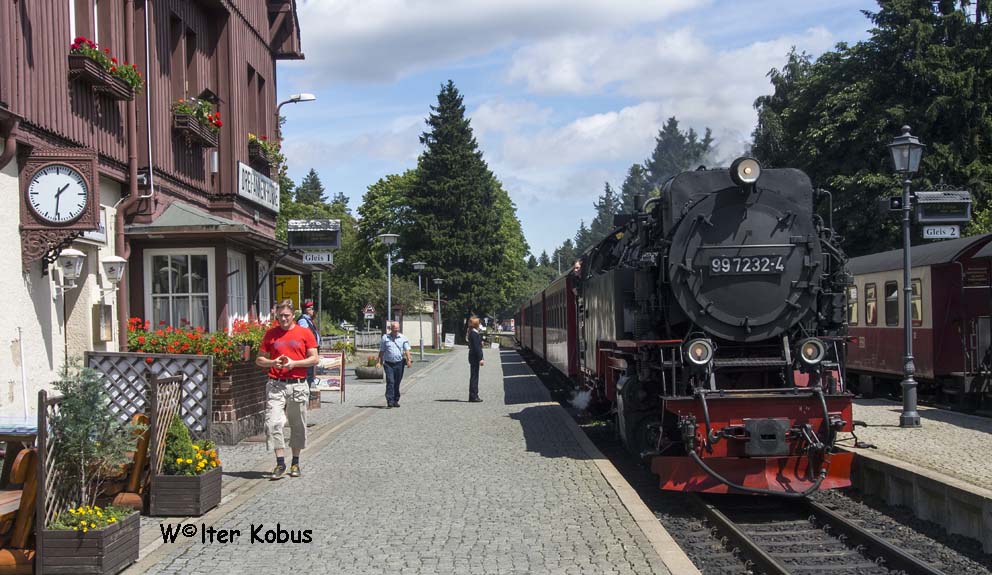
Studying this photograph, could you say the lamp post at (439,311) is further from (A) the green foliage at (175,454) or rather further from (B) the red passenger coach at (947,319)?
(A) the green foliage at (175,454)

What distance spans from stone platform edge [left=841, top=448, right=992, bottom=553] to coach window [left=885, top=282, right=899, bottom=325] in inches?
333

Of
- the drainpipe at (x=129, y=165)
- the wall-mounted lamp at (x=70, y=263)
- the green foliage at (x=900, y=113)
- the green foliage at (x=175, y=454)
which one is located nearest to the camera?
the green foliage at (x=175, y=454)

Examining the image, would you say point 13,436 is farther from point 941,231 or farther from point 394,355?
point 941,231

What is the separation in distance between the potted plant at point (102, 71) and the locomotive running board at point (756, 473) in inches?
302

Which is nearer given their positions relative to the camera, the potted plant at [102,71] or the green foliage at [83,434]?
the green foliage at [83,434]

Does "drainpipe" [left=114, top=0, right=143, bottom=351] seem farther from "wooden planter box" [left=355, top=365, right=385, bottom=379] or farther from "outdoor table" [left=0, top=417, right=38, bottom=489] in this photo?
"wooden planter box" [left=355, top=365, right=385, bottom=379]

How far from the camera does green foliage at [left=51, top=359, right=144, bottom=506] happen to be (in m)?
5.90

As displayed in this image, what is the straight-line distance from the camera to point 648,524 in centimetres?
738

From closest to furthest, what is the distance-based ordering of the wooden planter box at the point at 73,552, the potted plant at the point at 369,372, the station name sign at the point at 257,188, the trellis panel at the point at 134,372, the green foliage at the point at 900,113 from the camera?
the wooden planter box at the point at 73,552, the trellis panel at the point at 134,372, the station name sign at the point at 257,188, the potted plant at the point at 369,372, the green foliage at the point at 900,113

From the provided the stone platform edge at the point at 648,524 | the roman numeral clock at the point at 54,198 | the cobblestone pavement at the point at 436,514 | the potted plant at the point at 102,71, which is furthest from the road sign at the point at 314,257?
the roman numeral clock at the point at 54,198

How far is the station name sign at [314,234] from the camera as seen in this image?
15977 mm

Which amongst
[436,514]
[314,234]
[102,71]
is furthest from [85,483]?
[314,234]

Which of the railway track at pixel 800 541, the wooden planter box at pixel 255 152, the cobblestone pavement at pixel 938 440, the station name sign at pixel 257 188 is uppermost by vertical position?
the wooden planter box at pixel 255 152

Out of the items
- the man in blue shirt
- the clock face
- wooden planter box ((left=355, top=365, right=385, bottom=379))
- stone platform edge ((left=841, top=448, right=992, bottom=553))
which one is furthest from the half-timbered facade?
wooden planter box ((left=355, top=365, right=385, bottom=379))
